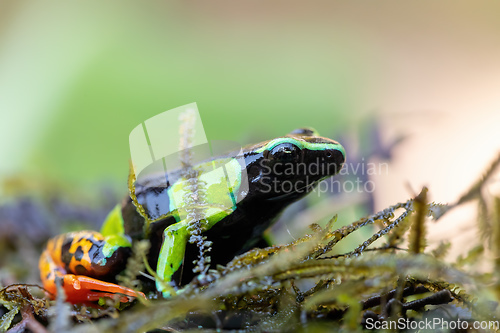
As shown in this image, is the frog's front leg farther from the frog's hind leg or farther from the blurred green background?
the blurred green background

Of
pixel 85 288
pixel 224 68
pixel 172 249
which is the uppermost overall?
pixel 224 68

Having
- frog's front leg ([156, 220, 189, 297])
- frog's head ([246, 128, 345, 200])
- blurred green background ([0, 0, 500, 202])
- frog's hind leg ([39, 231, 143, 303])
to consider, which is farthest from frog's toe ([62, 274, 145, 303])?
blurred green background ([0, 0, 500, 202])

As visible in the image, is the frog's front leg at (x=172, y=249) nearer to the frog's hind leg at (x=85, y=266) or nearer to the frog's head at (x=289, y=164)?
the frog's hind leg at (x=85, y=266)

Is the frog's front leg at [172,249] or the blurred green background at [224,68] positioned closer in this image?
the frog's front leg at [172,249]

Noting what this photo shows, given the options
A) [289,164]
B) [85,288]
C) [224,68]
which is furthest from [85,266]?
[224,68]

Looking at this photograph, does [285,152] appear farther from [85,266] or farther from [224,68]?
[224,68]

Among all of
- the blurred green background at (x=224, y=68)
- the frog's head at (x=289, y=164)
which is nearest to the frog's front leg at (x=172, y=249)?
the frog's head at (x=289, y=164)

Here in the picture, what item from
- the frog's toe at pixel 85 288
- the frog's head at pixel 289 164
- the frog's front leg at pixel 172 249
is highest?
the frog's head at pixel 289 164
